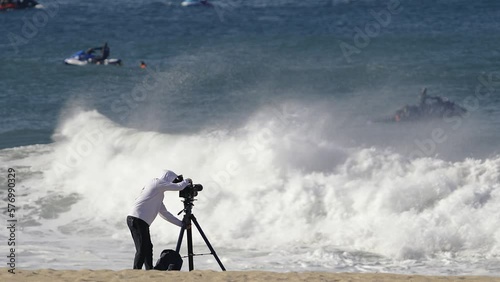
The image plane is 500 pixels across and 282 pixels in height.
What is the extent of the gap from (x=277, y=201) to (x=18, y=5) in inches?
1481

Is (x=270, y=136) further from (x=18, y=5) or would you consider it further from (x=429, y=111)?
(x=18, y=5)

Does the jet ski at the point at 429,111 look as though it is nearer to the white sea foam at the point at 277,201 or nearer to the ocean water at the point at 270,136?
the ocean water at the point at 270,136

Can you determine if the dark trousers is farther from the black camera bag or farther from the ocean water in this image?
the ocean water

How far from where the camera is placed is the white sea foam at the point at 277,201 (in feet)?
55.3

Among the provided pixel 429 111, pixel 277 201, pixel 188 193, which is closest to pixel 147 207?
pixel 188 193

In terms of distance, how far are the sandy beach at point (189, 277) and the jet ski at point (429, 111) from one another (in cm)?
1566

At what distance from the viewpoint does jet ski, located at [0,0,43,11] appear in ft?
174

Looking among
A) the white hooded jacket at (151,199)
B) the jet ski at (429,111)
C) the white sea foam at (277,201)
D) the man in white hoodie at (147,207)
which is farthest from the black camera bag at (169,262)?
the jet ski at (429,111)

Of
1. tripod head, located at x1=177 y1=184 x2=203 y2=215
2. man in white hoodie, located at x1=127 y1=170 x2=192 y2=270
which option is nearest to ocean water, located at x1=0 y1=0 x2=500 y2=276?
man in white hoodie, located at x1=127 y1=170 x2=192 y2=270

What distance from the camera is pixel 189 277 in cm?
1219

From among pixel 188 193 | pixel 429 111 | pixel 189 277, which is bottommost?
pixel 189 277

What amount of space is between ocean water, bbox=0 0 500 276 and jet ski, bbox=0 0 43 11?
3.98 metres

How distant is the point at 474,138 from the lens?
84.4 feet

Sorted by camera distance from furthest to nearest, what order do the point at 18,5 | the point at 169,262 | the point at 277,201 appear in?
the point at 18,5, the point at 277,201, the point at 169,262
